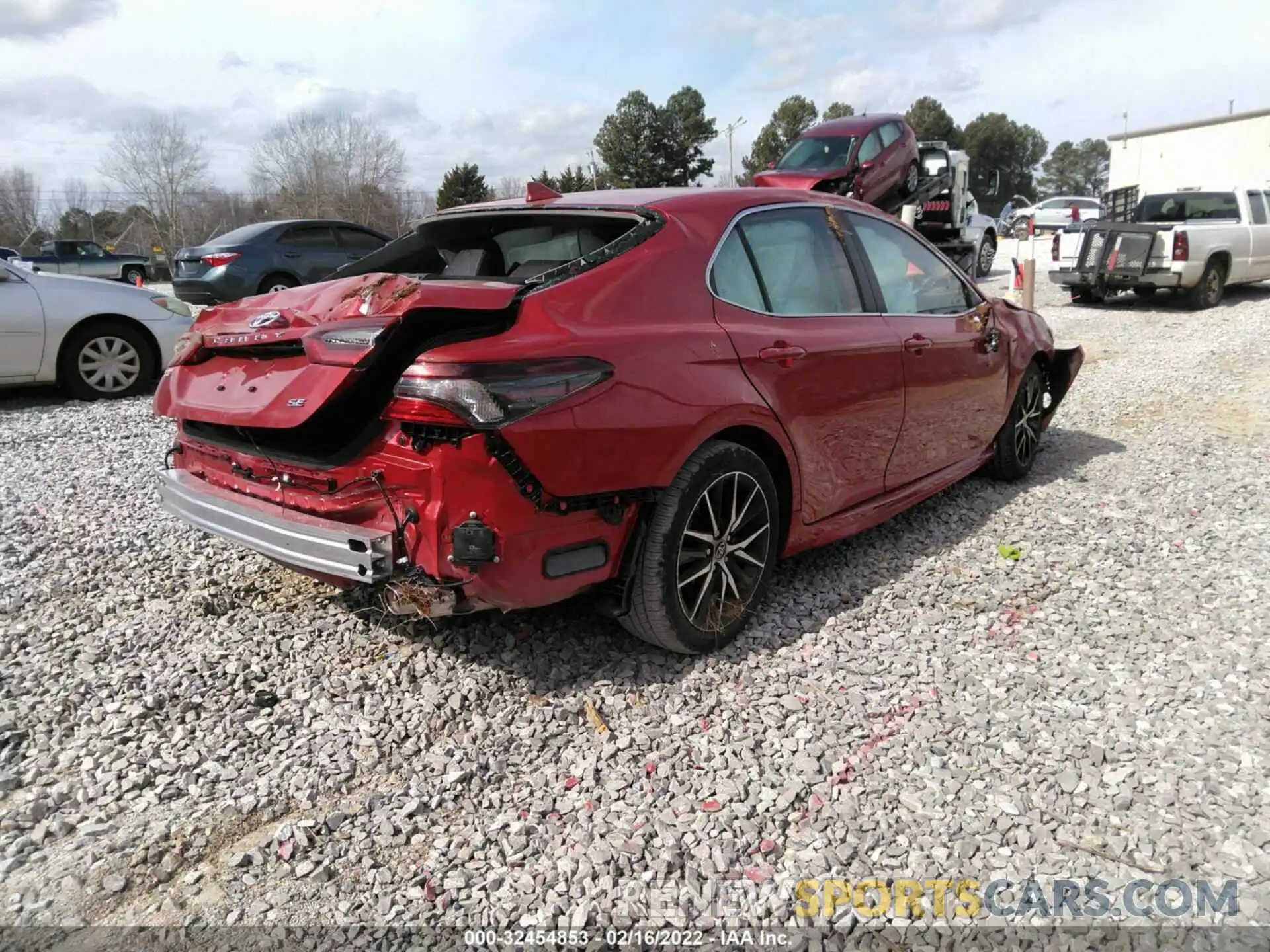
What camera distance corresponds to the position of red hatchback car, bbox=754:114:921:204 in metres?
13.0

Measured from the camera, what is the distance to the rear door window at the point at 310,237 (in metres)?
13.6

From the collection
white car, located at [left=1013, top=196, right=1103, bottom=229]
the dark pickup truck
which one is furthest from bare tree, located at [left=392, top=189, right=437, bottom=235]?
white car, located at [left=1013, top=196, right=1103, bottom=229]

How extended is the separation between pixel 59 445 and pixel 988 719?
6282mm

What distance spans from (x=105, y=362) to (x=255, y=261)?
5849 millimetres

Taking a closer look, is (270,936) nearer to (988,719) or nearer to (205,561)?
(988,719)

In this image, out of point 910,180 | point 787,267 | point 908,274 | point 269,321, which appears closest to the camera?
point 269,321

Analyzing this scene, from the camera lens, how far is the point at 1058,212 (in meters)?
32.5

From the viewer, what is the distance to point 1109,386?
28.6ft

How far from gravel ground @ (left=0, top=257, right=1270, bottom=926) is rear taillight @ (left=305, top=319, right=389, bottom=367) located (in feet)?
3.91

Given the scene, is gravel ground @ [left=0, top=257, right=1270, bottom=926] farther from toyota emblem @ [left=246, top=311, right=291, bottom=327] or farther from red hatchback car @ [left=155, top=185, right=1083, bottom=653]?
toyota emblem @ [left=246, top=311, right=291, bottom=327]

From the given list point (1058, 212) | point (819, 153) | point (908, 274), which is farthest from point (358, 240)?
point (1058, 212)

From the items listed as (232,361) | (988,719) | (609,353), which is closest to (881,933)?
(988,719)

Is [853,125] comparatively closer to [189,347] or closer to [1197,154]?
[189,347]

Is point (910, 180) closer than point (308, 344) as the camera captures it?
No
